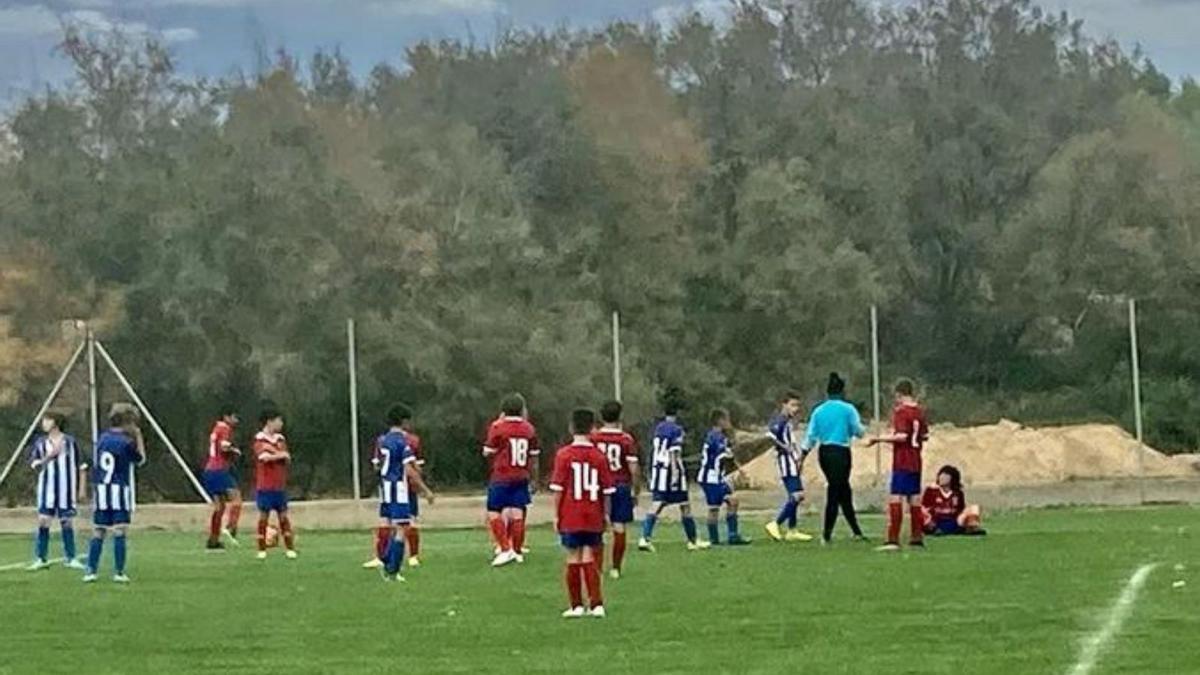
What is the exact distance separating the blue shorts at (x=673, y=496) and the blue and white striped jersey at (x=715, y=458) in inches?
29.7

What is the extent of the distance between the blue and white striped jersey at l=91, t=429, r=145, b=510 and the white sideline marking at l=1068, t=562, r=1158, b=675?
10202mm

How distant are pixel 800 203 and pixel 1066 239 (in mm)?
7427

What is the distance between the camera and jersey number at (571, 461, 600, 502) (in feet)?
58.1

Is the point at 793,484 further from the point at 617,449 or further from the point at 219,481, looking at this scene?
the point at 617,449

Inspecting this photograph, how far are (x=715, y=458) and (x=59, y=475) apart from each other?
7789 millimetres

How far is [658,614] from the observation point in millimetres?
17797

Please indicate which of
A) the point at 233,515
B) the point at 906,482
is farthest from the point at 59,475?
the point at 906,482

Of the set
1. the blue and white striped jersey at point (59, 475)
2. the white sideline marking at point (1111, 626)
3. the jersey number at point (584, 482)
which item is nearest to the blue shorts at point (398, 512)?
the blue and white striped jersey at point (59, 475)

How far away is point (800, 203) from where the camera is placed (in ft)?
175

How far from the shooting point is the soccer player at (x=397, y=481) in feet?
76.5

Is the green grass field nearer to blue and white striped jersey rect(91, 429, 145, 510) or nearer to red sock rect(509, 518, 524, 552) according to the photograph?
red sock rect(509, 518, 524, 552)

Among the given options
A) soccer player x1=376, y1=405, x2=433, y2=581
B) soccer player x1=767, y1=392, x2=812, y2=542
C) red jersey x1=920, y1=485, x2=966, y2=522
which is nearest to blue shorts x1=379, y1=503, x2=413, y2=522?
soccer player x1=376, y1=405, x2=433, y2=581

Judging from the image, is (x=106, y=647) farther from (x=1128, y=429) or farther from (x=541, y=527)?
(x=1128, y=429)

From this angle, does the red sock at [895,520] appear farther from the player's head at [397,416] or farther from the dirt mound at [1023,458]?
the dirt mound at [1023,458]
